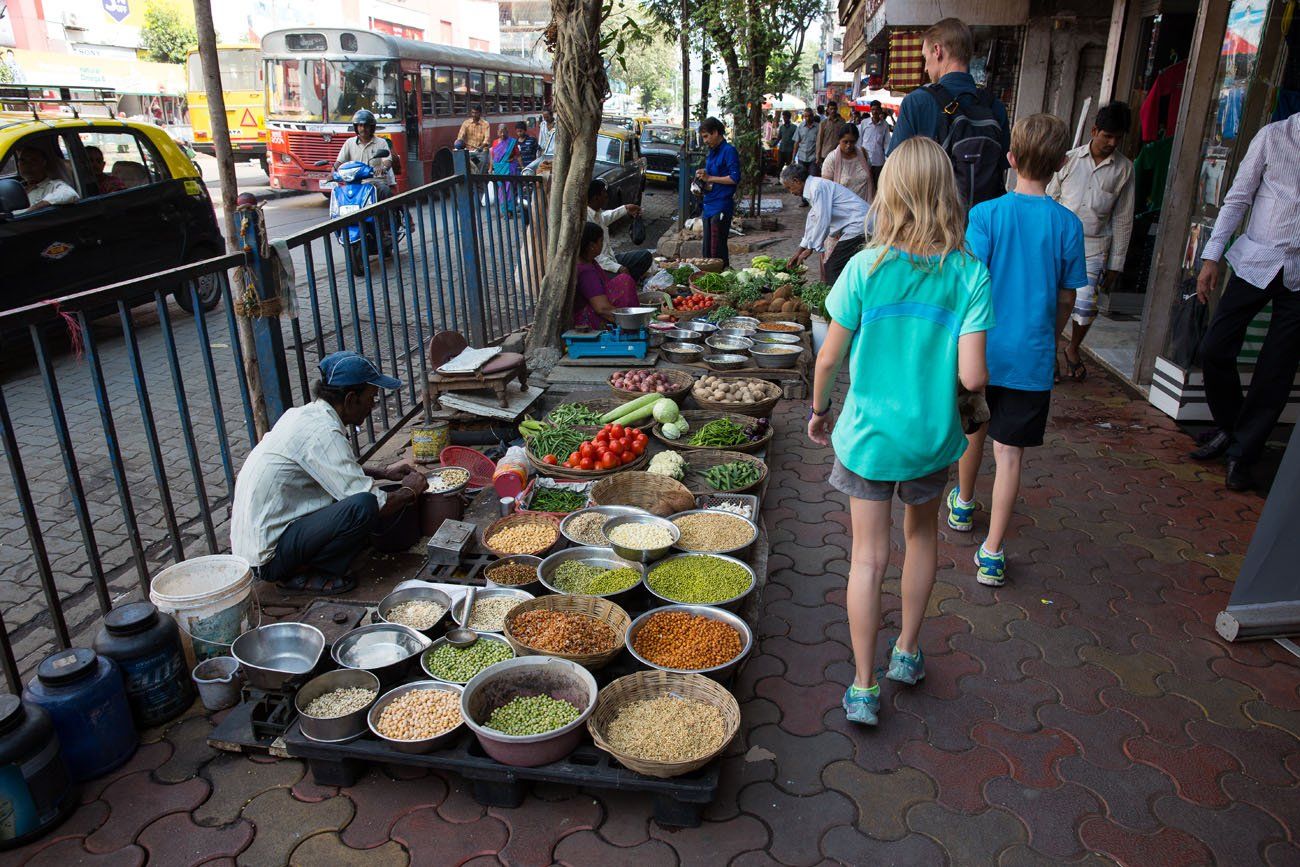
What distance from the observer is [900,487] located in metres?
2.94

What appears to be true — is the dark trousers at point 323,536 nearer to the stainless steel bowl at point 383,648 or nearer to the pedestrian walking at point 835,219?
the stainless steel bowl at point 383,648

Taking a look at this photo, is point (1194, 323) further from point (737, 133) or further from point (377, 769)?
point (737, 133)

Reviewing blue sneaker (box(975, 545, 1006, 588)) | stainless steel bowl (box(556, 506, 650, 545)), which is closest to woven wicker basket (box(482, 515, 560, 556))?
stainless steel bowl (box(556, 506, 650, 545))

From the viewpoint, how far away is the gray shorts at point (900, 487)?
2.89m

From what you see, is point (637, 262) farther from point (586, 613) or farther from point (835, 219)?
point (586, 613)

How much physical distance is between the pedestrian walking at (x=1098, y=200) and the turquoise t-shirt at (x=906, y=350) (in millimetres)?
4629

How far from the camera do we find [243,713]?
314cm

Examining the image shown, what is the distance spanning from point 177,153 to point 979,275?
385 inches

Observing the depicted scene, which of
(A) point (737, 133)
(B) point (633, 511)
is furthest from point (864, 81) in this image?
(B) point (633, 511)

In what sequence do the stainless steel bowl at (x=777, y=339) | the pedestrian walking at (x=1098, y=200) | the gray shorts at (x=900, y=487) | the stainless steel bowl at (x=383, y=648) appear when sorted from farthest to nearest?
the stainless steel bowl at (x=777, y=339) < the pedestrian walking at (x=1098, y=200) < the stainless steel bowl at (x=383, y=648) < the gray shorts at (x=900, y=487)

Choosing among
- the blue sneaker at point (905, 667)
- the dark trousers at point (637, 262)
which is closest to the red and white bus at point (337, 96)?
the dark trousers at point (637, 262)

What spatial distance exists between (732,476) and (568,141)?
12.2ft

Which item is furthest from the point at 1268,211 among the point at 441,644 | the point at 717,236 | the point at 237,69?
the point at 237,69

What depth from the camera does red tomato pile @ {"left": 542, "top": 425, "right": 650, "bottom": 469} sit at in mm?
4863
